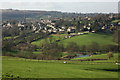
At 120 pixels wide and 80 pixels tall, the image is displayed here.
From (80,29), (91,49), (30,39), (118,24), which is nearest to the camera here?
(91,49)

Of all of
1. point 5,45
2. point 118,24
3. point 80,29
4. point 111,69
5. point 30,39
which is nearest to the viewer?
point 111,69

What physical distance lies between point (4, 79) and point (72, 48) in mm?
40015

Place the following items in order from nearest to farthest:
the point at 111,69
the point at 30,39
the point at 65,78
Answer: the point at 65,78 → the point at 111,69 → the point at 30,39

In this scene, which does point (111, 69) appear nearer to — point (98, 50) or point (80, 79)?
point (80, 79)

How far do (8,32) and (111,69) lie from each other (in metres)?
63.3

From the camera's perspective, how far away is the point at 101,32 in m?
79.3

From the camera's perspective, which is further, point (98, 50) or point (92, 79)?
point (98, 50)

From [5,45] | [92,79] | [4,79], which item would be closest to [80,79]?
[92,79]

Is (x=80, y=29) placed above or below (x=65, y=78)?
above

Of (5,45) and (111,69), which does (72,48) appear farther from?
(111,69)

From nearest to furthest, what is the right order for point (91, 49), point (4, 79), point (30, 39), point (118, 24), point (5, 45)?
point (4, 79), point (5, 45), point (91, 49), point (30, 39), point (118, 24)

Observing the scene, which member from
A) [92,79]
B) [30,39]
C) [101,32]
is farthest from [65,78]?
[101,32]

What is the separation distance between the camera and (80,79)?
15938 millimetres

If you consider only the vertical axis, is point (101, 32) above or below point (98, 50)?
above
